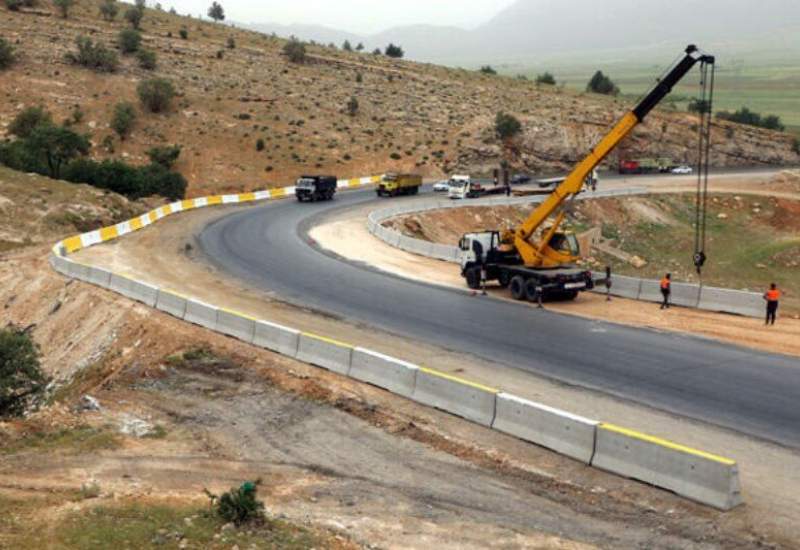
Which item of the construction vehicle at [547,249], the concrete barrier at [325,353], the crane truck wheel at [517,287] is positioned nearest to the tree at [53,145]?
the construction vehicle at [547,249]

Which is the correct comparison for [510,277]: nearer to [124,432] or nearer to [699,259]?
[699,259]

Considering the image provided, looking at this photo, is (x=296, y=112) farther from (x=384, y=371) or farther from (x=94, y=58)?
(x=384, y=371)

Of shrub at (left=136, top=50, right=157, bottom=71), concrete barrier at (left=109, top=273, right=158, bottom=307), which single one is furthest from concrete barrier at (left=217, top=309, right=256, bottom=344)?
shrub at (left=136, top=50, right=157, bottom=71)

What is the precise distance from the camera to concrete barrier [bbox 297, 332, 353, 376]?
22.6 metres

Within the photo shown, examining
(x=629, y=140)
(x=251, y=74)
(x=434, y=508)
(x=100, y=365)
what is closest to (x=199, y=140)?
(x=251, y=74)

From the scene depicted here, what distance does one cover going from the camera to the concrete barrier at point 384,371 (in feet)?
68.2

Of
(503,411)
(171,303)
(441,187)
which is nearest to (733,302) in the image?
(503,411)

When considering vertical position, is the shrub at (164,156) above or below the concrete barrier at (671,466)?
above

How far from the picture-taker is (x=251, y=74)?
3703 inches

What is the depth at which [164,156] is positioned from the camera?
70.7 m

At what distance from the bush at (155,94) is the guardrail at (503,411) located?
175 ft

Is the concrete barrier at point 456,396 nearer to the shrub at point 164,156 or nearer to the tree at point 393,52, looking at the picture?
the shrub at point 164,156

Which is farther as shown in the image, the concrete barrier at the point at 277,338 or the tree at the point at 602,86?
the tree at the point at 602,86

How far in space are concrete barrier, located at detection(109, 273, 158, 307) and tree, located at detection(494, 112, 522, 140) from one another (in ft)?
198
